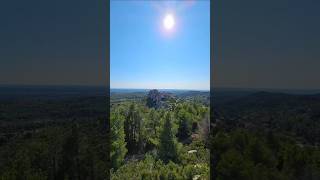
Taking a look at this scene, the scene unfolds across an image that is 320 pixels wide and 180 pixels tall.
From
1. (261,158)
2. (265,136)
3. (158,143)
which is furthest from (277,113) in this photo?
(158,143)

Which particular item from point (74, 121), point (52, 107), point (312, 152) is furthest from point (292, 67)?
point (52, 107)

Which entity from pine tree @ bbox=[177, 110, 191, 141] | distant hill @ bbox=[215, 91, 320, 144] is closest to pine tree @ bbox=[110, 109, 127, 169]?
distant hill @ bbox=[215, 91, 320, 144]

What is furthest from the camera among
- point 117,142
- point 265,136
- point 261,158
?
point 117,142

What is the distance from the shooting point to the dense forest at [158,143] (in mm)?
7918

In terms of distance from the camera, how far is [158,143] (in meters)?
10.1

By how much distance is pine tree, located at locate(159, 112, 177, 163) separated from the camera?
958cm

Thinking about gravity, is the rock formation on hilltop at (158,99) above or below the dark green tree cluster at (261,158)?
above

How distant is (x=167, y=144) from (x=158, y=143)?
11.7 inches

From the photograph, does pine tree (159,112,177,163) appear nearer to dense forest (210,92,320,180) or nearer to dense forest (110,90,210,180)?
dense forest (110,90,210,180)

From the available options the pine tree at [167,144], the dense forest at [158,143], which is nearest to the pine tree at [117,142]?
the dense forest at [158,143]

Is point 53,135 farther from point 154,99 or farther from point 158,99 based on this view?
point 158,99

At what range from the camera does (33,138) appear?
7.80 metres

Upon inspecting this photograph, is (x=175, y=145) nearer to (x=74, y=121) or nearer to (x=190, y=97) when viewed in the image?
(x=74, y=121)

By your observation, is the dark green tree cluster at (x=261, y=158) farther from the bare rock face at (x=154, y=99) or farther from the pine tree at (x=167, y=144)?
the bare rock face at (x=154, y=99)
